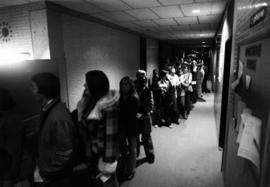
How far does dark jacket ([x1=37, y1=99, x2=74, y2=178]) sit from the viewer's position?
5.21 ft

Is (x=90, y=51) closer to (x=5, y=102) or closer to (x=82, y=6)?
(x=82, y=6)

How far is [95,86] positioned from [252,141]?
1424mm

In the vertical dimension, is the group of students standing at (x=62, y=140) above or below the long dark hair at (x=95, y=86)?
below

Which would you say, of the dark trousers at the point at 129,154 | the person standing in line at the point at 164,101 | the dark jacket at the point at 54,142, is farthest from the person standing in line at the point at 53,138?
the person standing in line at the point at 164,101

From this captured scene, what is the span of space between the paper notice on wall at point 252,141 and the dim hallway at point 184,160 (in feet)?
6.84

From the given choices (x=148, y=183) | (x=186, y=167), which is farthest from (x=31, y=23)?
(x=186, y=167)

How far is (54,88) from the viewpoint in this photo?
1717 millimetres

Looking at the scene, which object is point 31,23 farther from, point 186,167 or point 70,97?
point 186,167

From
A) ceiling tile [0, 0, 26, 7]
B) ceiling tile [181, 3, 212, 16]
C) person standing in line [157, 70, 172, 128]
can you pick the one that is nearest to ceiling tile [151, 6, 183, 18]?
ceiling tile [181, 3, 212, 16]

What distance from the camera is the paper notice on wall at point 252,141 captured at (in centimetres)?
82

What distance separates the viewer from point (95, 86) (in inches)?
74.4

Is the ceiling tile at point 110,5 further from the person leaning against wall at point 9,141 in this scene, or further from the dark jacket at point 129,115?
the person leaning against wall at point 9,141

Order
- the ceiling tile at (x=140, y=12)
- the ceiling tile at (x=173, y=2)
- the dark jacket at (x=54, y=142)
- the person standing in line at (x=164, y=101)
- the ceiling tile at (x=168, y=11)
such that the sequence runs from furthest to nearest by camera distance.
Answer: the person standing in line at (x=164, y=101), the ceiling tile at (x=140, y=12), the ceiling tile at (x=168, y=11), the ceiling tile at (x=173, y=2), the dark jacket at (x=54, y=142)

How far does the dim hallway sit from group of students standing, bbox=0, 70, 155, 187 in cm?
113
